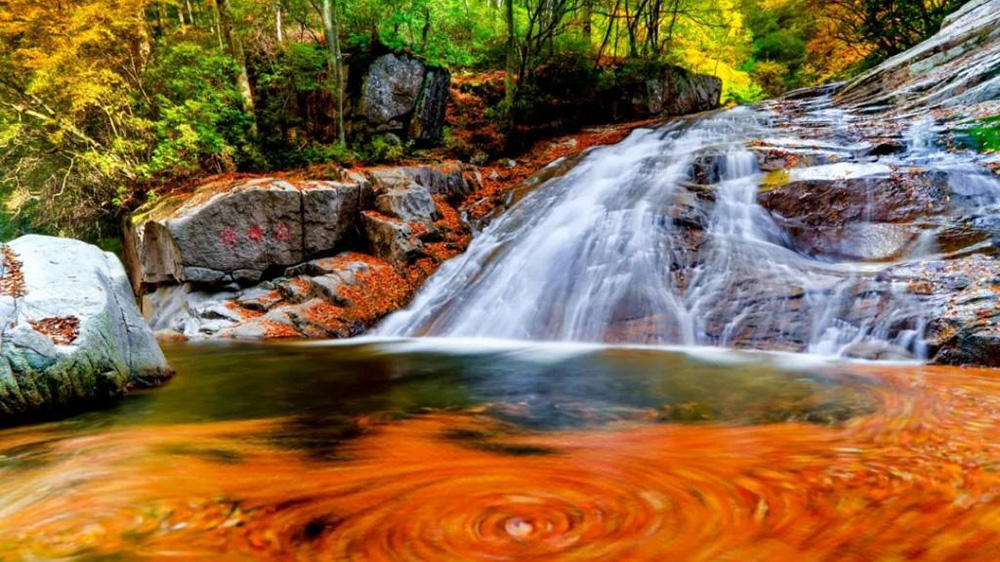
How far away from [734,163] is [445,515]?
9510mm

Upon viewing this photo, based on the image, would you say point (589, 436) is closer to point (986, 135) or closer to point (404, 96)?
point (986, 135)

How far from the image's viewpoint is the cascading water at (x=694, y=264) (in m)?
5.91

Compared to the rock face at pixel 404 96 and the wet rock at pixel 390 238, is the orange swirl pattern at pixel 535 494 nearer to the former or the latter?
the wet rock at pixel 390 238

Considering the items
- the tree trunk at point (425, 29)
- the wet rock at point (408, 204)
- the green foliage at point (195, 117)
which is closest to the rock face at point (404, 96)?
the tree trunk at point (425, 29)

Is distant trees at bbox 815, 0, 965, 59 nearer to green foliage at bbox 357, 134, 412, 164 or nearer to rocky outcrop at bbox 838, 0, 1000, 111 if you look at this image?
rocky outcrop at bbox 838, 0, 1000, 111

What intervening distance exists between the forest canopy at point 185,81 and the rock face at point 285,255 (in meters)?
2.22

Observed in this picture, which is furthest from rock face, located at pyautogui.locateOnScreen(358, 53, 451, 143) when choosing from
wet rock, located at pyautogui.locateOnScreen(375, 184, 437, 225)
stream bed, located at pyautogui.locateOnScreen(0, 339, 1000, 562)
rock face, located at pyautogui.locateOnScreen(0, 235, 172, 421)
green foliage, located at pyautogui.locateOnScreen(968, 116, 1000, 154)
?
green foliage, located at pyautogui.locateOnScreen(968, 116, 1000, 154)

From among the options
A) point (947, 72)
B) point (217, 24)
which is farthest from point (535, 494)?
point (217, 24)

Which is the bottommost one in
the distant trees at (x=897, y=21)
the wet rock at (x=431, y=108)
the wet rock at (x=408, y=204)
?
the wet rock at (x=408, y=204)

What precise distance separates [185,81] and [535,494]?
1271 cm

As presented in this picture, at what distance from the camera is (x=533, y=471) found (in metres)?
2.64

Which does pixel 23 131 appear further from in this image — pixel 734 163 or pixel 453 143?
pixel 734 163

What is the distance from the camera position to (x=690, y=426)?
3.40m

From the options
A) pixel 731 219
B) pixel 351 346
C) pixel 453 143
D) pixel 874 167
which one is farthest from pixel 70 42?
pixel 874 167
